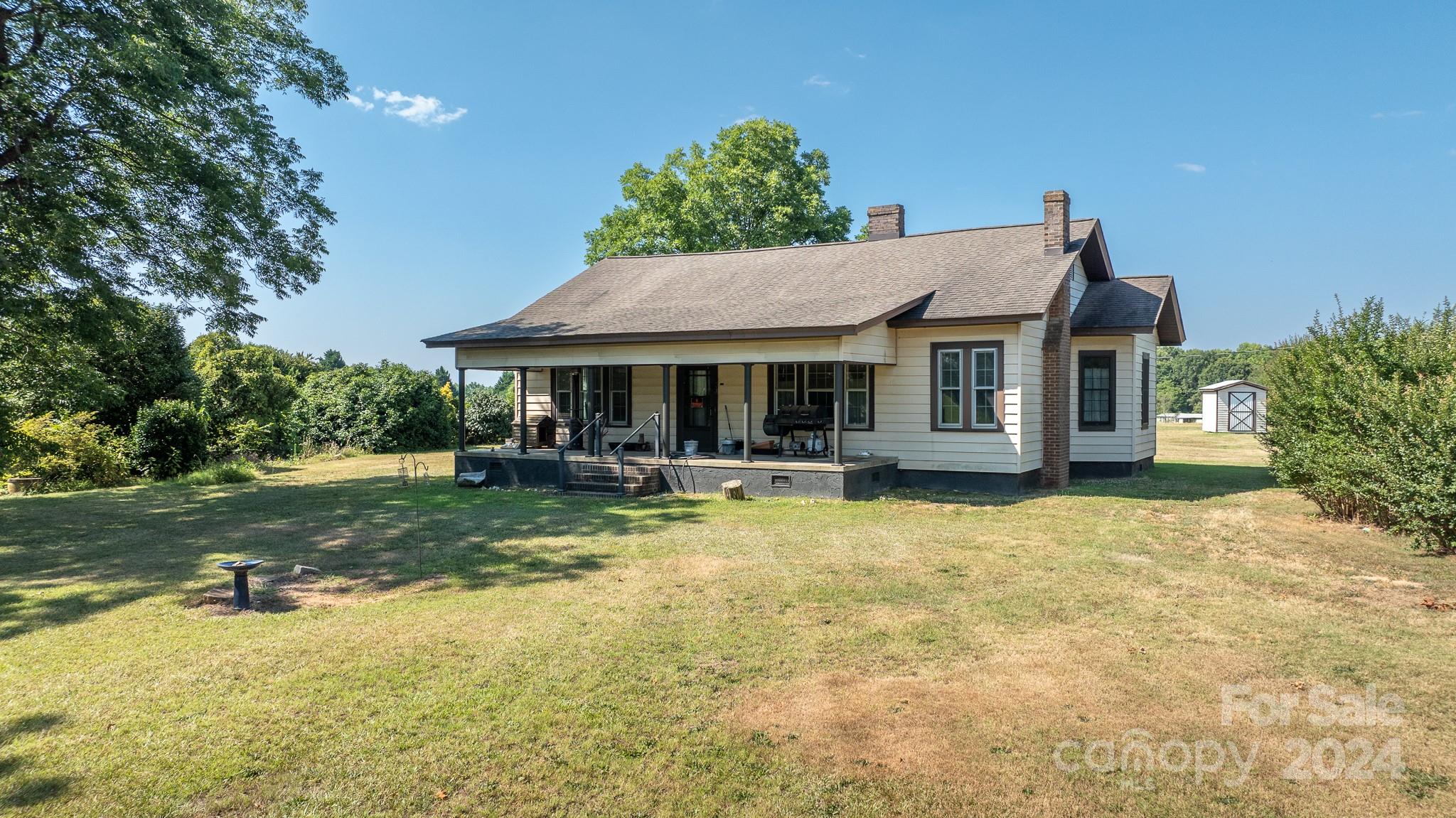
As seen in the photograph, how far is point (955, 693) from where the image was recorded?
→ 15.9 feet

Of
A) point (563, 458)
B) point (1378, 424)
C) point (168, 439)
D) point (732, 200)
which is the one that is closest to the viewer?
point (1378, 424)

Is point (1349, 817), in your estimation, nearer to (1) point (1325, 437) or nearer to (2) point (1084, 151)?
(1) point (1325, 437)

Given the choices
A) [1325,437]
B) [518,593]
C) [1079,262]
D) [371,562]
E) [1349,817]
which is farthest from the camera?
[1079,262]

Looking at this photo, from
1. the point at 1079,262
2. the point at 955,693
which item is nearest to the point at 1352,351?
the point at 1079,262

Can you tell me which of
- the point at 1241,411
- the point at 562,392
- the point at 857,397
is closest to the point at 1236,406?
the point at 1241,411

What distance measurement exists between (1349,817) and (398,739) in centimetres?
469

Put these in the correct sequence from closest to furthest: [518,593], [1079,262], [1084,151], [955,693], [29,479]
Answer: [955,693] < [518,593] < [29,479] < [1079,262] < [1084,151]

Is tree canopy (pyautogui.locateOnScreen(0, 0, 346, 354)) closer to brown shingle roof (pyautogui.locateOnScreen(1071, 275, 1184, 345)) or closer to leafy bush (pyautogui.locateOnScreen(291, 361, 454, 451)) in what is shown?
leafy bush (pyautogui.locateOnScreen(291, 361, 454, 451))

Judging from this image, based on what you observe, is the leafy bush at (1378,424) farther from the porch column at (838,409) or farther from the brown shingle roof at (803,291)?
the porch column at (838,409)

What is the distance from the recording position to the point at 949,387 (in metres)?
14.5

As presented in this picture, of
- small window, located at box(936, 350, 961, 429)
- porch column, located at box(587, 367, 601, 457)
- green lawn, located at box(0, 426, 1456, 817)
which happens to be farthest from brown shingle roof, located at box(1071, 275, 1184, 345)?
porch column, located at box(587, 367, 601, 457)

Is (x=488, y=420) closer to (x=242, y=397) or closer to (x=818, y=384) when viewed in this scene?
(x=242, y=397)

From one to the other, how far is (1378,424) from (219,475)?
20.9 m

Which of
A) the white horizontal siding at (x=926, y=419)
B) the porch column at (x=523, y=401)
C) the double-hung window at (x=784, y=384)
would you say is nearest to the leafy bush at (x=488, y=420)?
the porch column at (x=523, y=401)
